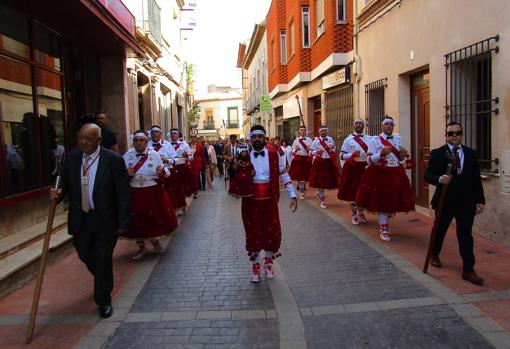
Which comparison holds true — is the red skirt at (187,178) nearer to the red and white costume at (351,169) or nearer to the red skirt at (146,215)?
the red and white costume at (351,169)

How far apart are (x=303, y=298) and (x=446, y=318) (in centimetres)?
141

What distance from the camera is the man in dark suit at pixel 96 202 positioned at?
15.8 ft

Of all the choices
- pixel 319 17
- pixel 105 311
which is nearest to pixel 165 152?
pixel 105 311

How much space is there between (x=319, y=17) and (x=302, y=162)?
6.06 metres

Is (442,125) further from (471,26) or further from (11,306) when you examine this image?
(11,306)

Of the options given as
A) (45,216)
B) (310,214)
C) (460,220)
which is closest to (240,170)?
(460,220)

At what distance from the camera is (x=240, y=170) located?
227 inches

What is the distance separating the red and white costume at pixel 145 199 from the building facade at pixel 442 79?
4.72 metres

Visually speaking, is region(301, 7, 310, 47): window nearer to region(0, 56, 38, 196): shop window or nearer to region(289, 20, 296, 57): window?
region(289, 20, 296, 57): window

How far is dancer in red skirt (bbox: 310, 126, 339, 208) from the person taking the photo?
1186cm

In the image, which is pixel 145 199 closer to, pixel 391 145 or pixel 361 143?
pixel 391 145

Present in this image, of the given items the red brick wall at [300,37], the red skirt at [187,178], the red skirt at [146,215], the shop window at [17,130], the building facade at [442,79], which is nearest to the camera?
the shop window at [17,130]

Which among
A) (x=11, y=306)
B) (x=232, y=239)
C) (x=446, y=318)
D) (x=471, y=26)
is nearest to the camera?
(x=446, y=318)

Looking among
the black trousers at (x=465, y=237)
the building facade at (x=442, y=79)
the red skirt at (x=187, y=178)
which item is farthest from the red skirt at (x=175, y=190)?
the black trousers at (x=465, y=237)
